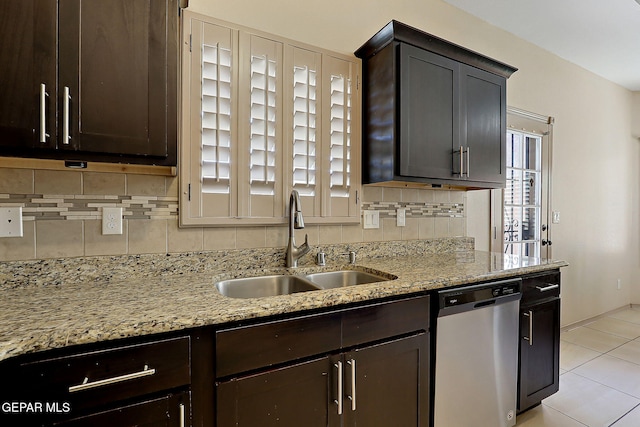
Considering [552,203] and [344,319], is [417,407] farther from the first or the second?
[552,203]

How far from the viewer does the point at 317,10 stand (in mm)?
1915

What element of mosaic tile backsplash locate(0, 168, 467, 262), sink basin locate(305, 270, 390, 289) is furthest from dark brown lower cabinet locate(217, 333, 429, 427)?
mosaic tile backsplash locate(0, 168, 467, 262)

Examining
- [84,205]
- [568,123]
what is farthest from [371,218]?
[568,123]

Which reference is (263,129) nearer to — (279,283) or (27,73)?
(279,283)

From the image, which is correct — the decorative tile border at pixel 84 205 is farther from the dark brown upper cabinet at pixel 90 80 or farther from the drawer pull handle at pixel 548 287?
the drawer pull handle at pixel 548 287

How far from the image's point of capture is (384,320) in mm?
1303

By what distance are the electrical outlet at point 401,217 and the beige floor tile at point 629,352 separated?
2400 mm

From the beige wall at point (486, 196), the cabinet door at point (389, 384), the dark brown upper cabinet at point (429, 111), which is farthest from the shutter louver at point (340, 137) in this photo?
the cabinet door at point (389, 384)

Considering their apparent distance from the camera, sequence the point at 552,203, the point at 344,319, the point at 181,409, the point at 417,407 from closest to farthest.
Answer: the point at 181,409 → the point at 344,319 → the point at 417,407 → the point at 552,203

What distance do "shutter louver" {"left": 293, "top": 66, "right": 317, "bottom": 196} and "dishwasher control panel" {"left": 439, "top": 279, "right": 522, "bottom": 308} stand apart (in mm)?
924

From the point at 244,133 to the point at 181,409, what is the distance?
1.24m

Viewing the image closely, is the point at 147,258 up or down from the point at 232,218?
down

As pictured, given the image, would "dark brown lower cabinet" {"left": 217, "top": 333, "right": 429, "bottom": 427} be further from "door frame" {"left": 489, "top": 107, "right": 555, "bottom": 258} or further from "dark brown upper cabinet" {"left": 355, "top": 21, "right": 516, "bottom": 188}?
"door frame" {"left": 489, "top": 107, "right": 555, "bottom": 258}

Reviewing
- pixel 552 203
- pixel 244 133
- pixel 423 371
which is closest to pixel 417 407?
pixel 423 371
